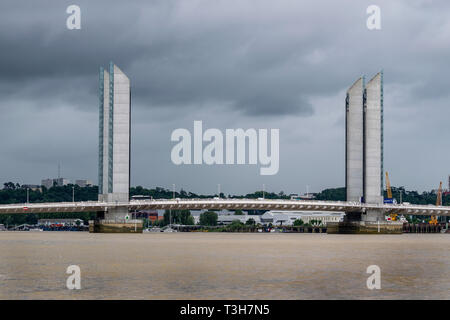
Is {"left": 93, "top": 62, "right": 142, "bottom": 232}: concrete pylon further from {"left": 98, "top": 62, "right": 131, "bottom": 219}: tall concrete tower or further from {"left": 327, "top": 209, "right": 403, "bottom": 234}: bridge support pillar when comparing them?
{"left": 327, "top": 209, "right": 403, "bottom": 234}: bridge support pillar

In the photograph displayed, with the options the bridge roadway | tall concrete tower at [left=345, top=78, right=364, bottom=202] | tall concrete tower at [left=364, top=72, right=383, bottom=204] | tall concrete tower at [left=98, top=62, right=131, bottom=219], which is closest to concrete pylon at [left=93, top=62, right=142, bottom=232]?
tall concrete tower at [left=98, top=62, right=131, bottom=219]

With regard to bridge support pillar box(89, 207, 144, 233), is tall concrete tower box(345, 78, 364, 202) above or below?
above

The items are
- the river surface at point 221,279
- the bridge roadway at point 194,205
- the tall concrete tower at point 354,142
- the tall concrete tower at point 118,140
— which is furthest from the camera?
the tall concrete tower at point 354,142

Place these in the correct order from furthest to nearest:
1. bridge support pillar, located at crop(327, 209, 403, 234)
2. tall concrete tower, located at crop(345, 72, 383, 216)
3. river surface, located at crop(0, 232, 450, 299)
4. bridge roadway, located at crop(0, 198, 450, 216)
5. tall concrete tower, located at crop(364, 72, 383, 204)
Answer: bridge support pillar, located at crop(327, 209, 403, 234) < tall concrete tower, located at crop(345, 72, 383, 216) < tall concrete tower, located at crop(364, 72, 383, 204) < bridge roadway, located at crop(0, 198, 450, 216) < river surface, located at crop(0, 232, 450, 299)

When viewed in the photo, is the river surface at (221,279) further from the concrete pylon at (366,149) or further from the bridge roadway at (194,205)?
the concrete pylon at (366,149)

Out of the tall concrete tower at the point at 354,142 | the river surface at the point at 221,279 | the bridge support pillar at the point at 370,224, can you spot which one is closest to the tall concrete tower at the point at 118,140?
the tall concrete tower at the point at 354,142

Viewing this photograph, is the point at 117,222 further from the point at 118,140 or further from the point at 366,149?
the point at 366,149

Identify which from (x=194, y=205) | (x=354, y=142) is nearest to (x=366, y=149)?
(x=354, y=142)

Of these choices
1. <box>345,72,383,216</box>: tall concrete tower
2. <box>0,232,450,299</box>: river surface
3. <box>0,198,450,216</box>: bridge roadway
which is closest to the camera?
<box>0,232,450,299</box>: river surface

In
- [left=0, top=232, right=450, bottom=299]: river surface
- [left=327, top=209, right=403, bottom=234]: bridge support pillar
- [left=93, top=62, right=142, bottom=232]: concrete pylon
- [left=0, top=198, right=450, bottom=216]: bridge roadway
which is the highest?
[left=93, top=62, right=142, bottom=232]: concrete pylon

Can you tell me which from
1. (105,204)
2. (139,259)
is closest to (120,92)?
(105,204)

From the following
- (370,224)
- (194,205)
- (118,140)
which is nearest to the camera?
(118,140)

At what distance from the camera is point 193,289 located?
87.9 ft
